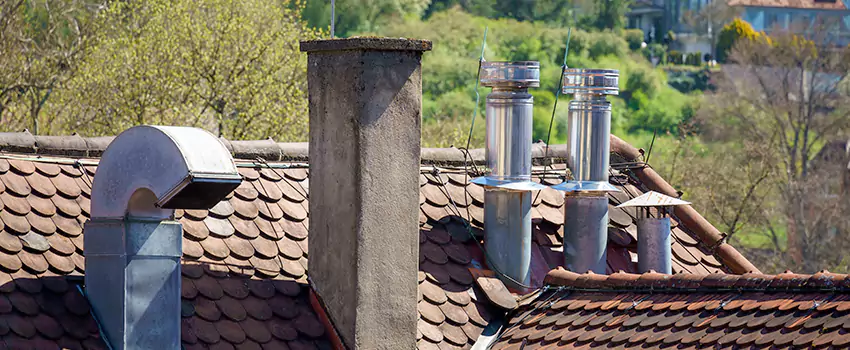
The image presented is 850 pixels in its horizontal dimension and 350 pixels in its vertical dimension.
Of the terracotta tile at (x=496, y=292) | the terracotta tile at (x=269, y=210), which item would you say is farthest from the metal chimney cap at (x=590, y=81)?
the terracotta tile at (x=269, y=210)

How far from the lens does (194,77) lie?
2688cm

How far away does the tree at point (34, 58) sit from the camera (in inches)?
932

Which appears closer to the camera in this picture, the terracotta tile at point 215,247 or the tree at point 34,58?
the terracotta tile at point 215,247

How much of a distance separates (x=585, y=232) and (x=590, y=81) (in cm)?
97

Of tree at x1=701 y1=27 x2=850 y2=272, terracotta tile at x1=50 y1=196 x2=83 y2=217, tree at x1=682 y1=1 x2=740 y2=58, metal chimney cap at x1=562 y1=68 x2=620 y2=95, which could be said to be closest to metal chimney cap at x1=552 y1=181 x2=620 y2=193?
metal chimney cap at x1=562 y1=68 x2=620 y2=95

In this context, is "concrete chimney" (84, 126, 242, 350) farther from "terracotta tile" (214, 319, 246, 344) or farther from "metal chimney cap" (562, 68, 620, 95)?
"metal chimney cap" (562, 68, 620, 95)

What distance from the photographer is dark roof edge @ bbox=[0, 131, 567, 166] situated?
7.00 metres

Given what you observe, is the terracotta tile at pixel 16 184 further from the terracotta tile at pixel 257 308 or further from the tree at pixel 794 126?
the tree at pixel 794 126

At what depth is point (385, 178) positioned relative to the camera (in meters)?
6.46

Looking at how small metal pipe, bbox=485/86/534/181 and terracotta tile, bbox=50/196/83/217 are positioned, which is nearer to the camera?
terracotta tile, bbox=50/196/83/217

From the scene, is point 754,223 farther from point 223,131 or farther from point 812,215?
point 223,131

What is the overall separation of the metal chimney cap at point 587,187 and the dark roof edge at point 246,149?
2.60ft

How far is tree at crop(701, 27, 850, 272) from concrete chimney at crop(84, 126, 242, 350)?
1323 inches

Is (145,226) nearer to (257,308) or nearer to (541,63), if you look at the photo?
(257,308)
